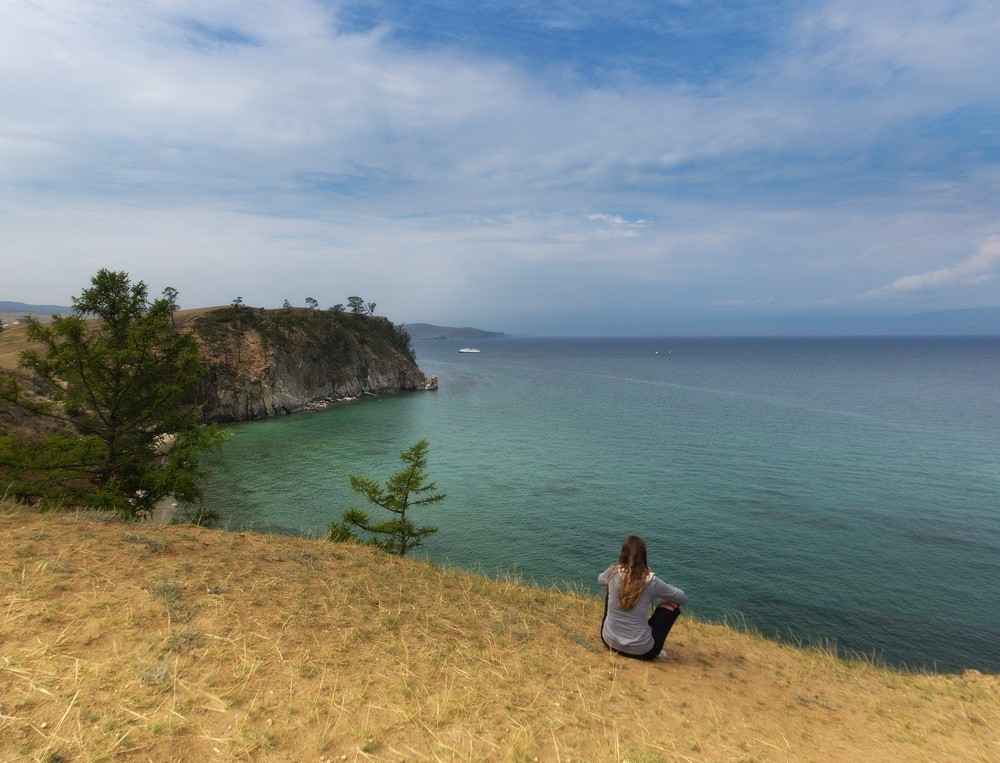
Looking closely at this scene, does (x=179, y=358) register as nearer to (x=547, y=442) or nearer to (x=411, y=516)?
(x=411, y=516)

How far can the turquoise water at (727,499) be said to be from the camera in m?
18.3

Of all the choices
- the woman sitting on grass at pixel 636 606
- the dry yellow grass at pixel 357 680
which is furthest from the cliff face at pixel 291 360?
the woman sitting on grass at pixel 636 606

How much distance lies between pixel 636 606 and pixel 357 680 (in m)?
4.19

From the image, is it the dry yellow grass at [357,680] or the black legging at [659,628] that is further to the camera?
the black legging at [659,628]

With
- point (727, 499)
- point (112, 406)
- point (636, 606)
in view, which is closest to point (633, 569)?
point (636, 606)

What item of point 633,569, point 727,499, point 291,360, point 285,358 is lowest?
point 727,499

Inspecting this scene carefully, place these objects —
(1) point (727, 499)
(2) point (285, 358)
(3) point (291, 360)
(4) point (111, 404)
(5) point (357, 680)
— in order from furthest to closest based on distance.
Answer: (3) point (291, 360)
(2) point (285, 358)
(1) point (727, 499)
(4) point (111, 404)
(5) point (357, 680)

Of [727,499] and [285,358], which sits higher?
[285,358]

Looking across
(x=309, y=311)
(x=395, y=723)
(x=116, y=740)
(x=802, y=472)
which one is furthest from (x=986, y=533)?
(x=309, y=311)

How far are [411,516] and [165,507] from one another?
14.9 metres

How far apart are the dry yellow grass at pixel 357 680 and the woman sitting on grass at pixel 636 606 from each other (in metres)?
0.33

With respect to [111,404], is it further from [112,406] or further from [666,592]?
[666,592]

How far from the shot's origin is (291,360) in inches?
2820

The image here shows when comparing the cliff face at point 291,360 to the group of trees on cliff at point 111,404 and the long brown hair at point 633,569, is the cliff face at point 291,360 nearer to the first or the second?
the group of trees on cliff at point 111,404
